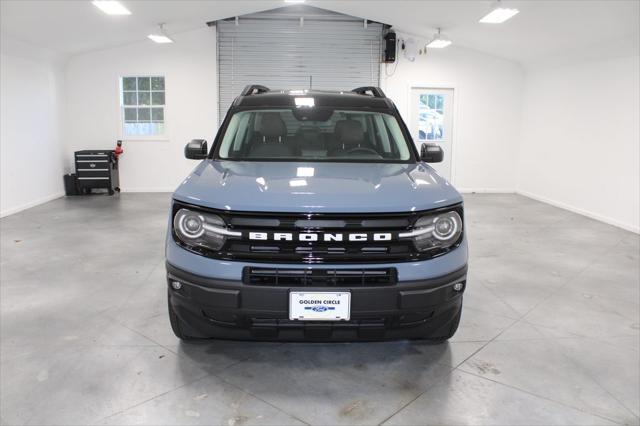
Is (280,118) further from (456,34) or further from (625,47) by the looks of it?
(456,34)

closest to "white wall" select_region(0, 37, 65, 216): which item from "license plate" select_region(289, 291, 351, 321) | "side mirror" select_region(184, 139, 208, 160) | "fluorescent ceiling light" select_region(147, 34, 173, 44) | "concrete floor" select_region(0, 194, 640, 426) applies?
"fluorescent ceiling light" select_region(147, 34, 173, 44)

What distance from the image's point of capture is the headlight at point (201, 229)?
2.14 metres

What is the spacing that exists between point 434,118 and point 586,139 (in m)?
3.21

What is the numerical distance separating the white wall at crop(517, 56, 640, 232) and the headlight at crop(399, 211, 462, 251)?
5472 millimetres

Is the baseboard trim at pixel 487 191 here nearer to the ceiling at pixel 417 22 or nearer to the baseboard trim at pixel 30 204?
the ceiling at pixel 417 22

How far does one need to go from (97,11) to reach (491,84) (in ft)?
24.0

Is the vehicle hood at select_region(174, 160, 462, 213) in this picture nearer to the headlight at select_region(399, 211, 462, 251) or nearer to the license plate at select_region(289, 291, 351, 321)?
the headlight at select_region(399, 211, 462, 251)

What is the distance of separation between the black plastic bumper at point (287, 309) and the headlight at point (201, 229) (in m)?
0.15

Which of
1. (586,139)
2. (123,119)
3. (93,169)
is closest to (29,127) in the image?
(93,169)

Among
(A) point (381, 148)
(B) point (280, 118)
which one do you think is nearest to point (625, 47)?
(A) point (381, 148)

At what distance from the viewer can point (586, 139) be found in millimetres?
7598

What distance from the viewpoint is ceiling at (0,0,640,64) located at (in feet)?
19.7

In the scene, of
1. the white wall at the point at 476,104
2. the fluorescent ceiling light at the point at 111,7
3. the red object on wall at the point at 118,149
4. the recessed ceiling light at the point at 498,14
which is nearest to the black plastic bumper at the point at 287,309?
the recessed ceiling light at the point at 498,14

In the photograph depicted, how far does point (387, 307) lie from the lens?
6.86 feet
